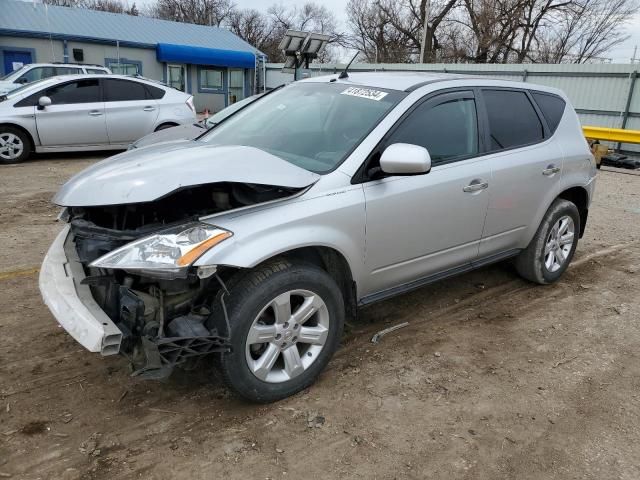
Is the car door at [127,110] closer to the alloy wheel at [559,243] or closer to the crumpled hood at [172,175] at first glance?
the crumpled hood at [172,175]

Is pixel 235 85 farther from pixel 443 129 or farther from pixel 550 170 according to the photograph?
pixel 443 129

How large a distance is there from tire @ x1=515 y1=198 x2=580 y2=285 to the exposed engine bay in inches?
105

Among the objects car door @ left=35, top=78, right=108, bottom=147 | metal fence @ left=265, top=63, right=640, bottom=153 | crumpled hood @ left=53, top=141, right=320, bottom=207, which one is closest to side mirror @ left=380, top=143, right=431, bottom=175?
crumpled hood @ left=53, top=141, right=320, bottom=207

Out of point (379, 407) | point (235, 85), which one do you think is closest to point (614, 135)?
point (379, 407)

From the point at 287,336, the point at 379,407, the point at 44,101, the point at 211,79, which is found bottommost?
the point at 379,407

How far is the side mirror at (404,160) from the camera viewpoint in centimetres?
299

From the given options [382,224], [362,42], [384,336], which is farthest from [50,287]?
[362,42]

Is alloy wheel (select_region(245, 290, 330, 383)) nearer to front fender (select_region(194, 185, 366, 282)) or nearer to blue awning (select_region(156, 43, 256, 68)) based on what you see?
front fender (select_region(194, 185, 366, 282))

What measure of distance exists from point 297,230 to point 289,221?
0.07 meters

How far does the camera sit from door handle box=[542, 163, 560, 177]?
4.34 metres

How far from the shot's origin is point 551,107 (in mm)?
4652

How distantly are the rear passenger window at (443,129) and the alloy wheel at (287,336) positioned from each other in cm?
114

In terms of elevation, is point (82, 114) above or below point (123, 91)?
below

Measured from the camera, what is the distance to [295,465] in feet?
8.45
